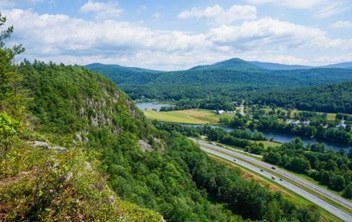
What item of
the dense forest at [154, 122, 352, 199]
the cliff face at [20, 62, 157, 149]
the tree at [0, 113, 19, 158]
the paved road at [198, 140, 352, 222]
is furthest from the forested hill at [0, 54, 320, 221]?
the dense forest at [154, 122, 352, 199]

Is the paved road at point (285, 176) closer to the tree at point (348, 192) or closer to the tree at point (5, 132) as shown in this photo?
the tree at point (348, 192)

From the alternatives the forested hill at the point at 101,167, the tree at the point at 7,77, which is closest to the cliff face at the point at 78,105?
the forested hill at the point at 101,167

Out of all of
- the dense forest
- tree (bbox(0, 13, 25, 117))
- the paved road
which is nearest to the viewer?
tree (bbox(0, 13, 25, 117))

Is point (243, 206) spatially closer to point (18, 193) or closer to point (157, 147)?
point (157, 147)

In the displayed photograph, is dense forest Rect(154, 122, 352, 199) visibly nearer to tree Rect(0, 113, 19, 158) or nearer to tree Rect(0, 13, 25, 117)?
tree Rect(0, 13, 25, 117)

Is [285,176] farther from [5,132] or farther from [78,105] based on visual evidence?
[5,132]

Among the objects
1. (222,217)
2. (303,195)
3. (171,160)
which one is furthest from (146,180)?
(303,195)

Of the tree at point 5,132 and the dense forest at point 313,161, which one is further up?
the tree at point 5,132

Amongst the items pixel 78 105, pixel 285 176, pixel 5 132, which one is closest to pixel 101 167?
pixel 5 132
